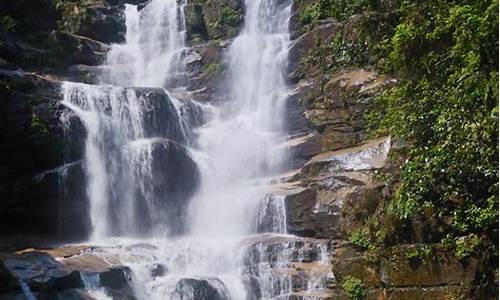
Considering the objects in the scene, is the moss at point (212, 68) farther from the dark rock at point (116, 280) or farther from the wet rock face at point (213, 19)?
the dark rock at point (116, 280)

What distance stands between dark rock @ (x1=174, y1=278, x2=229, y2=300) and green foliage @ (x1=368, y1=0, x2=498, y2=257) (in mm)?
4336

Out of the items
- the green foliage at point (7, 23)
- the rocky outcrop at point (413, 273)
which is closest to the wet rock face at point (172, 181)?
the rocky outcrop at point (413, 273)

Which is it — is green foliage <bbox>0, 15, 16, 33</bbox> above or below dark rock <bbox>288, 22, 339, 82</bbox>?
above

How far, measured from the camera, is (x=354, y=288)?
500 inches

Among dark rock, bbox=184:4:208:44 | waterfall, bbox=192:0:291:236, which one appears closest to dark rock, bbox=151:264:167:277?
waterfall, bbox=192:0:291:236

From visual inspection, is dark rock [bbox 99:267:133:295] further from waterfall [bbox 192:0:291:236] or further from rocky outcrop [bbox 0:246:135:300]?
waterfall [bbox 192:0:291:236]

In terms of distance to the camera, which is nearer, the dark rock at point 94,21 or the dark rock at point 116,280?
the dark rock at point 116,280

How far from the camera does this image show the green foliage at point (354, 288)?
12.6m

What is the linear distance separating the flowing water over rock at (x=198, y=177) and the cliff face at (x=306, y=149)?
21.1 inches

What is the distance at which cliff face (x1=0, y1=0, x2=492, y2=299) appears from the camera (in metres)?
12.5

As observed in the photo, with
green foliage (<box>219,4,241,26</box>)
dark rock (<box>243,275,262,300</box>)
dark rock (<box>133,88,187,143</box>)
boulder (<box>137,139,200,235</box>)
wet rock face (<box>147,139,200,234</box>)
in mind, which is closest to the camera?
dark rock (<box>243,275,262,300</box>)

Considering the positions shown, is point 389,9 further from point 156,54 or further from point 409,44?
point 156,54

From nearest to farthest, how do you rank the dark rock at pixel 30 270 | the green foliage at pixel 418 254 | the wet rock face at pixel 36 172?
1. the green foliage at pixel 418 254
2. the dark rock at pixel 30 270
3. the wet rock face at pixel 36 172

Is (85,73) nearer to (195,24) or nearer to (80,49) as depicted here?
(80,49)
